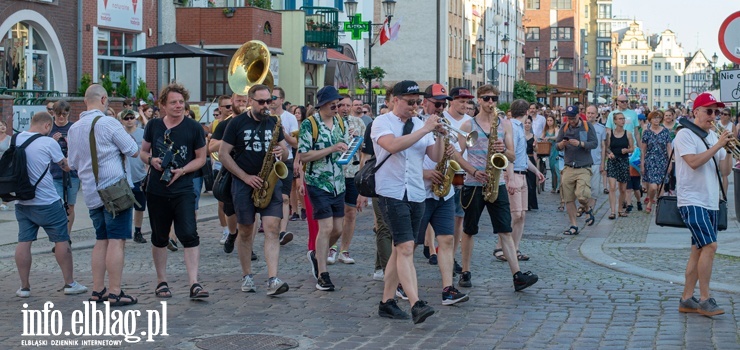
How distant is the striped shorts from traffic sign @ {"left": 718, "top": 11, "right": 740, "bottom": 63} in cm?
399

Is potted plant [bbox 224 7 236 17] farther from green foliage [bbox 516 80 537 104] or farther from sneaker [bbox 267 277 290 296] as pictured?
green foliage [bbox 516 80 537 104]

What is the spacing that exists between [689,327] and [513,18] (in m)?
82.9

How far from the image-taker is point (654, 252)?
1371cm

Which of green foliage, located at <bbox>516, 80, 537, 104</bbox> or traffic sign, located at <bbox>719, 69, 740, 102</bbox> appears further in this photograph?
green foliage, located at <bbox>516, 80, 537, 104</bbox>

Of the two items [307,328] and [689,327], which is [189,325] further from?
[689,327]

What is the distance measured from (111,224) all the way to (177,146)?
838 mm

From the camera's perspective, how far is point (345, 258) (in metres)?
12.4

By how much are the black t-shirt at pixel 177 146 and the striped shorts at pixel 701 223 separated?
13.2 feet

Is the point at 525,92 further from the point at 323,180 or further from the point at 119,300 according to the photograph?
the point at 119,300

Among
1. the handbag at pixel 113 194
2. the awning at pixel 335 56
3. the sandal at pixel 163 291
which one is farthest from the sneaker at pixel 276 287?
the awning at pixel 335 56

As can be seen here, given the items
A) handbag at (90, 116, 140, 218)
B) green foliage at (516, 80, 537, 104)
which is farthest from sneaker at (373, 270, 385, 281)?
green foliage at (516, 80, 537, 104)

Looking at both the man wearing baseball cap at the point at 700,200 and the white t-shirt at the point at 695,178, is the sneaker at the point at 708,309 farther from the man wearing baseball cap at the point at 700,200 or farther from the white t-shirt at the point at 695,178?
the white t-shirt at the point at 695,178

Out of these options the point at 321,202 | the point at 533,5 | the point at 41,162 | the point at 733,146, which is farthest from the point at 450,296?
the point at 533,5

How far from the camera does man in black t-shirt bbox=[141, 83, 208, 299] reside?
9.78m
